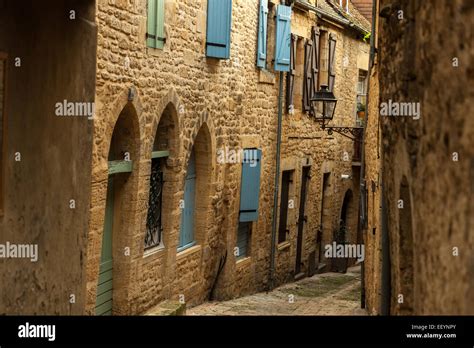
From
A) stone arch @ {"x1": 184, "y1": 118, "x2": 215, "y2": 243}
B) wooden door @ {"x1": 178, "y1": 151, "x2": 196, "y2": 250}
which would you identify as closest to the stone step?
wooden door @ {"x1": 178, "y1": 151, "x2": 196, "y2": 250}

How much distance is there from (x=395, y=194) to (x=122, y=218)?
5.20m

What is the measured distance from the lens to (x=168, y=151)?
1255cm

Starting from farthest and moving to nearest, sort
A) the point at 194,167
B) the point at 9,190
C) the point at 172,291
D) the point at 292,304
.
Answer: the point at 292,304, the point at 194,167, the point at 172,291, the point at 9,190

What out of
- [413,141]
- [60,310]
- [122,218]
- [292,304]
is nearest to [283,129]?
[292,304]

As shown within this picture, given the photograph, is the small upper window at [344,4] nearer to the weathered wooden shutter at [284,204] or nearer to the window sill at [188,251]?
the weathered wooden shutter at [284,204]

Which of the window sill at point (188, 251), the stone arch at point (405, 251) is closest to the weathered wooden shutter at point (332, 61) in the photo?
the window sill at point (188, 251)

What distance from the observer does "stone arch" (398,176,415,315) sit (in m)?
6.35

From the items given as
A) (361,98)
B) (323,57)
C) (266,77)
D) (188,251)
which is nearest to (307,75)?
(323,57)

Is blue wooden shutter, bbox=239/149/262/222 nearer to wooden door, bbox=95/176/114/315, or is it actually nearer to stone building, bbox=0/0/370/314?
stone building, bbox=0/0/370/314

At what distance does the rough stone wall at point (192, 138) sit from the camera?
1040 centimetres

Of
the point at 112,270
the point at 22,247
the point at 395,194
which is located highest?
the point at 395,194

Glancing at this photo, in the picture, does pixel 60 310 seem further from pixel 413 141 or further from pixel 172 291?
pixel 172 291

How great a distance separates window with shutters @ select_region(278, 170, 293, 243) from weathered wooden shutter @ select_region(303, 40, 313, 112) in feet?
4.63

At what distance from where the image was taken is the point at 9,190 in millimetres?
6512
